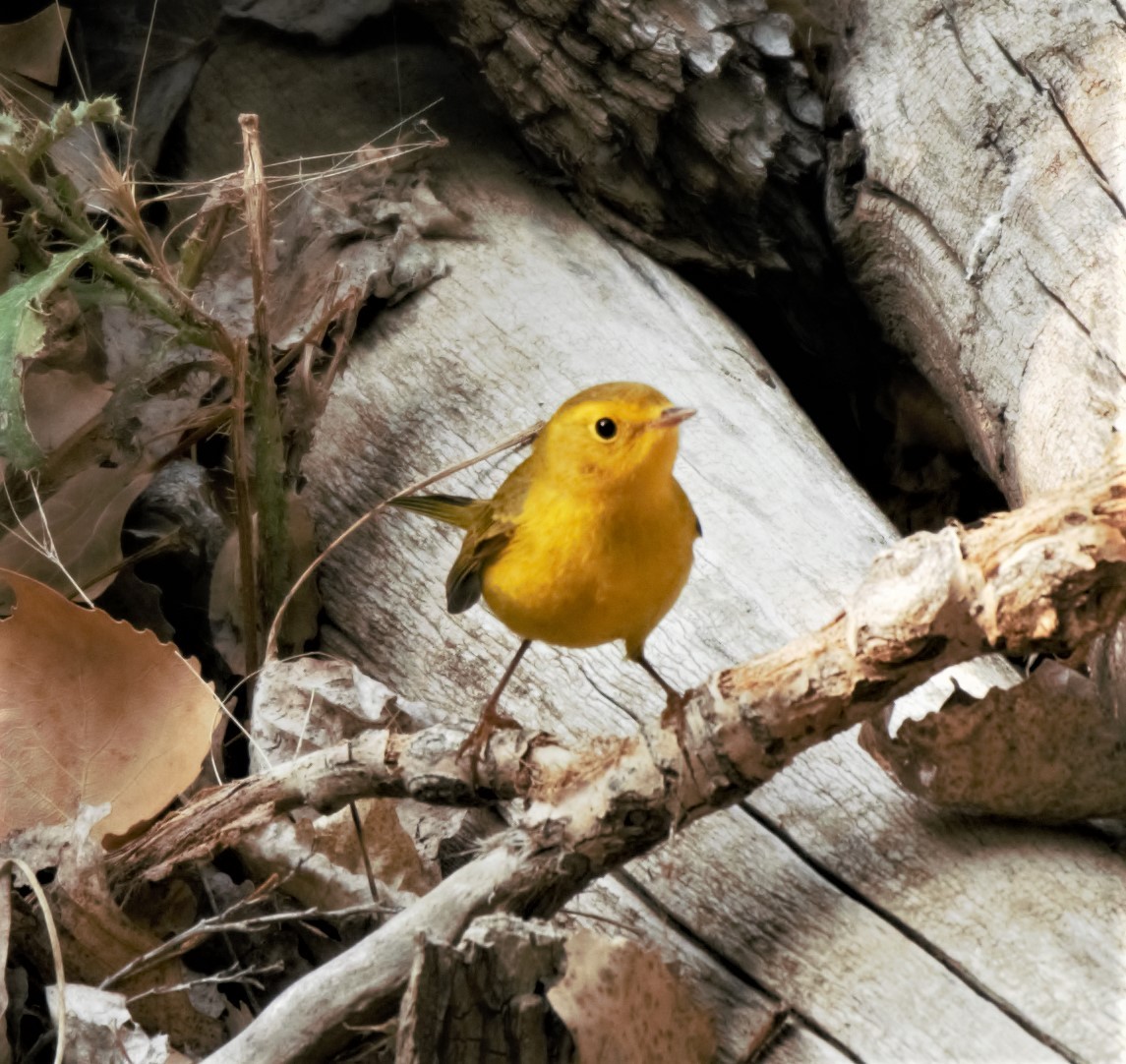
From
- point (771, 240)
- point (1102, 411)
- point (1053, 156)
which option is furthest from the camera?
point (771, 240)

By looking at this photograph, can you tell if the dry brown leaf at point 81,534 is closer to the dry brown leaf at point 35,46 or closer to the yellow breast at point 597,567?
the yellow breast at point 597,567

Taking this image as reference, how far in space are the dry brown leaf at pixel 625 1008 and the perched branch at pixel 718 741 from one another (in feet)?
0.44

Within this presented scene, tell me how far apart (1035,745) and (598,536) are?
0.67 m

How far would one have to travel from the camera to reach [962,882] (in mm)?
1882

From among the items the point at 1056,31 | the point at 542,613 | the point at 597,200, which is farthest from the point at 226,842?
the point at 1056,31

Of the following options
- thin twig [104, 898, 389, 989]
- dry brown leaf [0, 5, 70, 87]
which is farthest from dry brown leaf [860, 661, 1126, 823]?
dry brown leaf [0, 5, 70, 87]

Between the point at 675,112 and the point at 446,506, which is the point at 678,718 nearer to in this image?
the point at 446,506

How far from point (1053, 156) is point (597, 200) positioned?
1021mm

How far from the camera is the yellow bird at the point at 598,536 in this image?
190 centimetres

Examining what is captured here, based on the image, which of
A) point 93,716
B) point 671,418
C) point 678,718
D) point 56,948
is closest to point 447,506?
point 671,418

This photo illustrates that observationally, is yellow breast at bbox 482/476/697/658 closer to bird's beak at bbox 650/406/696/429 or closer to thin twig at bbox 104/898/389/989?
bird's beak at bbox 650/406/696/429

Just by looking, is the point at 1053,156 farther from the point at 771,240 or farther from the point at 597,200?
the point at 597,200

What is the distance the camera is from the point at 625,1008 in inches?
63.9

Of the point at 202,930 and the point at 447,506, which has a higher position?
the point at 447,506
